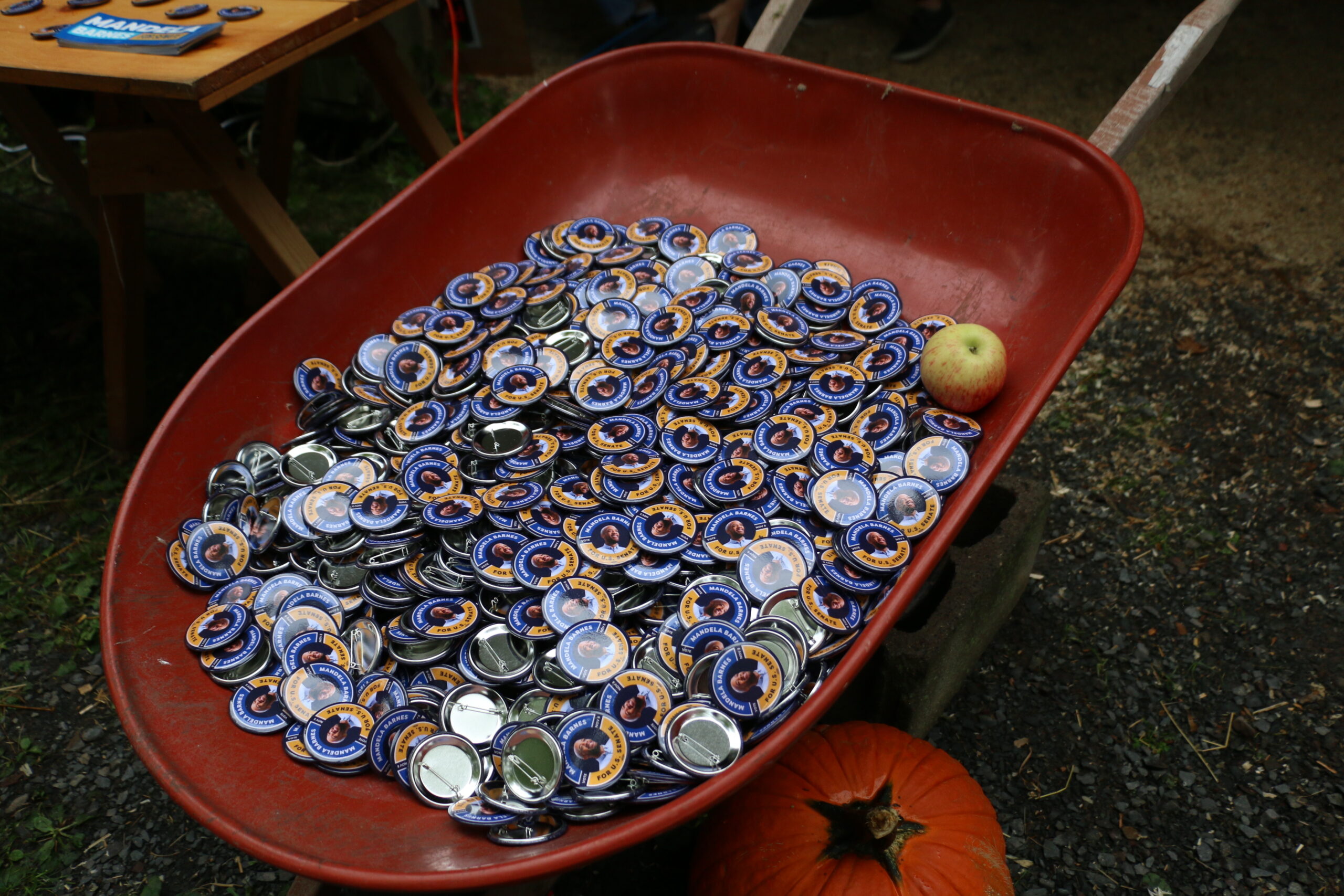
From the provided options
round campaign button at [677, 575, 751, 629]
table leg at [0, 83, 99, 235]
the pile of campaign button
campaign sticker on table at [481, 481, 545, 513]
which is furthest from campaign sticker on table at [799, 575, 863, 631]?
table leg at [0, 83, 99, 235]

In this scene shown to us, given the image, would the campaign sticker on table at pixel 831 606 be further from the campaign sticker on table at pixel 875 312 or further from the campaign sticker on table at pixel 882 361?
the campaign sticker on table at pixel 875 312

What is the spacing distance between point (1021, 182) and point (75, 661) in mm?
2786

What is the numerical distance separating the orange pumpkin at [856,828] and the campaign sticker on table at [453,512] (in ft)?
2.43

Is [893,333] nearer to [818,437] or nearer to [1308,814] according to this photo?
[818,437]

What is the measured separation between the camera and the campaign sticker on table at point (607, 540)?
1707 millimetres

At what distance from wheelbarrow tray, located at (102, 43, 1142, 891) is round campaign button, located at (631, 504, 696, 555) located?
45 centimetres

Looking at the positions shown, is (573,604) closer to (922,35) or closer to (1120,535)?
(1120,535)

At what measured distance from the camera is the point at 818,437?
1904 mm

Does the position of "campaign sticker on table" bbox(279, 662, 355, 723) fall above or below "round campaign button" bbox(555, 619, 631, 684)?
below

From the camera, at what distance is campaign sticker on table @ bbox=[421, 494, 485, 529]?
5.73ft

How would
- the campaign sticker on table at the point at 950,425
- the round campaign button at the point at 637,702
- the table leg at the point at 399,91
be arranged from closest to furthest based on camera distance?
1. the round campaign button at the point at 637,702
2. the campaign sticker on table at the point at 950,425
3. the table leg at the point at 399,91

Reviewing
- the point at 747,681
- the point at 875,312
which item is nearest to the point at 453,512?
the point at 747,681

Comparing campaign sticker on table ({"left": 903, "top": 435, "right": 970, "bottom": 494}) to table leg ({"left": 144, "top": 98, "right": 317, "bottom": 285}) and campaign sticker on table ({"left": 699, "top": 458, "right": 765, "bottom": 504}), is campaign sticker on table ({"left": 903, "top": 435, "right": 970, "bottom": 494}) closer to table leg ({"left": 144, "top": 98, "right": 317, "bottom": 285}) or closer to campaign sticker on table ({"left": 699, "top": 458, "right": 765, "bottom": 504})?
campaign sticker on table ({"left": 699, "top": 458, "right": 765, "bottom": 504})

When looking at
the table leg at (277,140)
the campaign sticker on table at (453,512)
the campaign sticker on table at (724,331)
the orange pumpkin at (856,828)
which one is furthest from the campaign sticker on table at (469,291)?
the orange pumpkin at (856,828)
